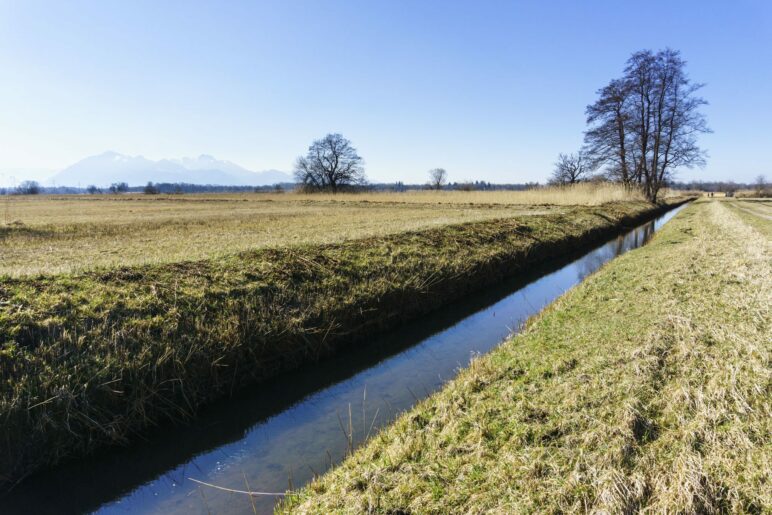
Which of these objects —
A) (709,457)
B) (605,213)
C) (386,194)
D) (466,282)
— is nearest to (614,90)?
(605,213)

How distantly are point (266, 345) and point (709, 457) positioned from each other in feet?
18.1

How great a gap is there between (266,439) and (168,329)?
214 centimetres

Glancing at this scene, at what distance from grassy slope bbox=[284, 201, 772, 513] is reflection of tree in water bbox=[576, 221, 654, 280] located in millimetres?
A: 8088

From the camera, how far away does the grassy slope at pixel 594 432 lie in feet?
9.44

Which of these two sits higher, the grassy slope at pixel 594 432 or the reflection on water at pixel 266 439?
the grassy slope at pixel 594 432

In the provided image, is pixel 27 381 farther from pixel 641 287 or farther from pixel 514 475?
pixel 641 287

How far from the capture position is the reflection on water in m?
4.06

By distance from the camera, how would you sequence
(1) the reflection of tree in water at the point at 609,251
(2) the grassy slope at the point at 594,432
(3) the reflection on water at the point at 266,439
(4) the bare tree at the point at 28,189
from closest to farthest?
1. (2) the grassy slope at the point at 594,432
2. (3) the reflection on water at the point at 266,439
3. (1) the reflection of tree in water at the point at 609,251
4. (4) the bare tree at the point at 28,189

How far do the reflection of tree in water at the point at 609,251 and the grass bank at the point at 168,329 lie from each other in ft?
20.3

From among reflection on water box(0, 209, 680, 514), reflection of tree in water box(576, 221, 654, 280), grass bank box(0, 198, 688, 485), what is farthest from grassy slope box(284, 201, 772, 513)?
reflection of tree in water box(576, 221, 654, 280)

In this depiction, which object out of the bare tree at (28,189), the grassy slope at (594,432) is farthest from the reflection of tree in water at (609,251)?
the bare tree at (28,189)

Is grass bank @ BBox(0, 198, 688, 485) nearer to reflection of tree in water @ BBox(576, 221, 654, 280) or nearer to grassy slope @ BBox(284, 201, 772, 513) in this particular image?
grassy slope @ BBox(284, 201, 772, 513)

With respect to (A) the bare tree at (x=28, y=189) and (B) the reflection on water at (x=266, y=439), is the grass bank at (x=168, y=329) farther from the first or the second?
(A) the bare tree at (x=28, y=189)

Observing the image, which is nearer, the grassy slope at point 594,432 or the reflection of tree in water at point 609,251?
the grassy slope at point 594,432
